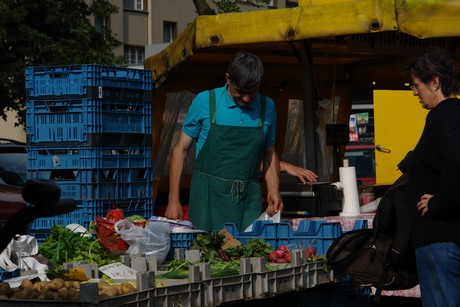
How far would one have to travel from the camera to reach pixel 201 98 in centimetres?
720

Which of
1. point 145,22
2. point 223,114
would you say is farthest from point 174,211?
point 145,22

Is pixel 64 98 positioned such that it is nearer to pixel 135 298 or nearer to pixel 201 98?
pixel 201 98

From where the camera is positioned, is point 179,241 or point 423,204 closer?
point 423,204

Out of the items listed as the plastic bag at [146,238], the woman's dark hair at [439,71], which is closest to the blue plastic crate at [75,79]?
the plastic bag at [146,238]

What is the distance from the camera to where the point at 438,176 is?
513cm

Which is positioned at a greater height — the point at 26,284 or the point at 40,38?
the point at 40,38

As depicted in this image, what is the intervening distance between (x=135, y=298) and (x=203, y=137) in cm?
282

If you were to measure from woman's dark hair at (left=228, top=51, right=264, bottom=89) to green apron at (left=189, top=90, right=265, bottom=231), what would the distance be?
0.37 metres

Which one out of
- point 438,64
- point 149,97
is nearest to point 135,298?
point 438,64

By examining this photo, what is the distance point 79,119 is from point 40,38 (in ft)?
74.4

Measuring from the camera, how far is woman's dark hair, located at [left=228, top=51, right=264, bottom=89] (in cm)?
680

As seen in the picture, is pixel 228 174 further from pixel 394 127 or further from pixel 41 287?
pixel 394 127

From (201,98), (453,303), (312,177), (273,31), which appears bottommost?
(453,303)

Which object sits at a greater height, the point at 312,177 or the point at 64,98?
the point at 64,98
